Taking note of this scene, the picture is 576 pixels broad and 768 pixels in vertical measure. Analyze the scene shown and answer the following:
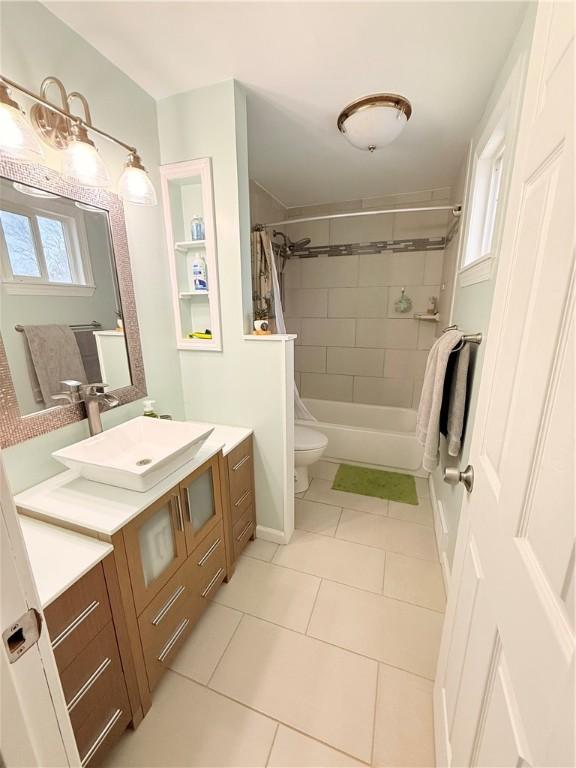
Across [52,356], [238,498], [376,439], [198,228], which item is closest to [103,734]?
[238,498]

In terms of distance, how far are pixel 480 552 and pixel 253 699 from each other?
1103 millimetres

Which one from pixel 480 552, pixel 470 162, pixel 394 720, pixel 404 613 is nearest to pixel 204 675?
pixel 394 720

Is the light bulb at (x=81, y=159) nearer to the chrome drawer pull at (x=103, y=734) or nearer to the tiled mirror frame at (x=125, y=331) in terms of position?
the tiled mirror frame at (x=125, y=331)

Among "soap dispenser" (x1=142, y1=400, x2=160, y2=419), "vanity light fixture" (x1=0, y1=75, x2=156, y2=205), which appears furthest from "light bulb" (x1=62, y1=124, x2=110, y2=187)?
A: "soap dispenser" (x1=142, y1=400, x2=160, y2=419)

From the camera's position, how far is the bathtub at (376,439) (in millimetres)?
2662

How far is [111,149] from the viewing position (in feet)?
4.50

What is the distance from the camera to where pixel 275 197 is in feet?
9.45

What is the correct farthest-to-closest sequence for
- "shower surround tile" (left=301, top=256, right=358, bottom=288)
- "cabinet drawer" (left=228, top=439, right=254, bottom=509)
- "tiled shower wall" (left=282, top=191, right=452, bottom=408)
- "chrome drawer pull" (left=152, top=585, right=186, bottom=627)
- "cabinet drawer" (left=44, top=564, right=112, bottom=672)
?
"shower surround tile" (left=301, top=256, right=358, bottom=288), "tiled shower wall" (left=282, top=191, right=452, bottom=408), "cabinet drawer" (left=228, top=439, right=254, bottom=509), "chrome drawer pull" (left=152, top=585, right=186, bottom=627), "cabinet drawer" (left=44, top=564, right=112, bottom=672)

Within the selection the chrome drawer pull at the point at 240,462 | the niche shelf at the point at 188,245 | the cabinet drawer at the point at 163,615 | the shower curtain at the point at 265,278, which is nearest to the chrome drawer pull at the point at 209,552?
the cabinet drawer at the point at 163,615

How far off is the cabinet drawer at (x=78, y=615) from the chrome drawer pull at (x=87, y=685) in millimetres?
112

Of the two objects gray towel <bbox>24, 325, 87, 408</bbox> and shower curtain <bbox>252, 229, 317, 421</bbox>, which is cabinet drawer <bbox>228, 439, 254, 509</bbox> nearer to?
shower curtain <bbox>252, 229, 317, 421</bbox>

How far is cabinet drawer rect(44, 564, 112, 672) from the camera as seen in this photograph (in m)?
0.78

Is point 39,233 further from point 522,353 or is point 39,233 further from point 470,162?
point 470,162

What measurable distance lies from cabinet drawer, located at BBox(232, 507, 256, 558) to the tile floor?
0.32 feet
